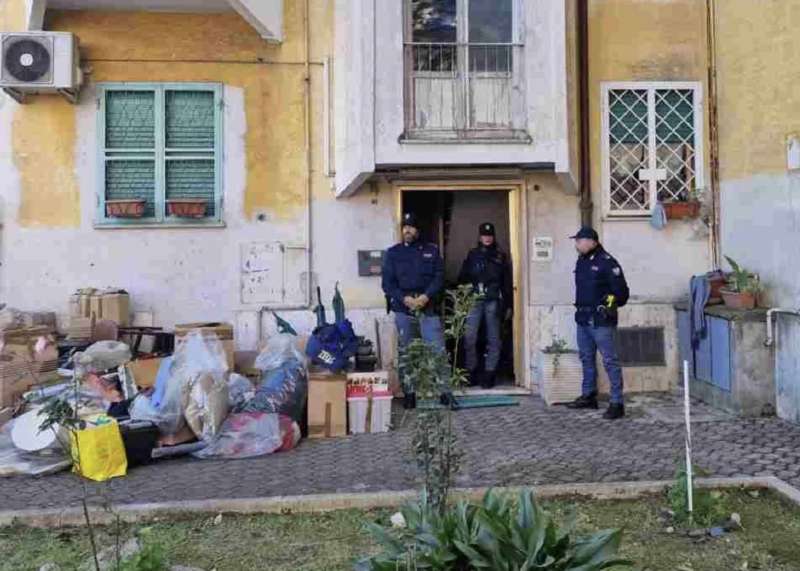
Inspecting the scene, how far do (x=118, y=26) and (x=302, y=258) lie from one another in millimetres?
3184

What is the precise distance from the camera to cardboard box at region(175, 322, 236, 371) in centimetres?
705

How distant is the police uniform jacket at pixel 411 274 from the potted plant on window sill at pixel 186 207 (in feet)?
6.96

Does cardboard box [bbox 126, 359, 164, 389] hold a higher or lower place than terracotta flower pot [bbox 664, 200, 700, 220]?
lower

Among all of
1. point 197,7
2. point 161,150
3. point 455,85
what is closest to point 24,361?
point 161,150

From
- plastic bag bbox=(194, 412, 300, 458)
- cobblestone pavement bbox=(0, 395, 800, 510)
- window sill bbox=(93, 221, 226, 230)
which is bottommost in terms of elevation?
cobblestone pavement bbox=(0, 395, 800, 510)

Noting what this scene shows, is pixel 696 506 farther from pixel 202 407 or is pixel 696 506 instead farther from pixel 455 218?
pixel 455 218

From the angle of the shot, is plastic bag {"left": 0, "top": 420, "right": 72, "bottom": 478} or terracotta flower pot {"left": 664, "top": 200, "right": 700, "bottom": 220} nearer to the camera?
plastic bag {"left": 0, "top": 420, "right": 72, "bottom": 478}

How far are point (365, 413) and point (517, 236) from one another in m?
2.93

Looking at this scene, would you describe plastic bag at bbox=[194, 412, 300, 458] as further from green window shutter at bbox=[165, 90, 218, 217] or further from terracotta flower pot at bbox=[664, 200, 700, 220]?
terracotta flower pot at bbox=[664, 200, 700, 220]

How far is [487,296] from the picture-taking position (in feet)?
26.9

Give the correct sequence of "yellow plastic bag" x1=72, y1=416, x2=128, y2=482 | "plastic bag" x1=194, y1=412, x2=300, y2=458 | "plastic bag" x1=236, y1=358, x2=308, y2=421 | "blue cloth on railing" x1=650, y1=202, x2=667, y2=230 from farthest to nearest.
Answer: "blue cloth on railing" x1=650, y1=202, x2=667, y2=230 < "plastic bag" x1=236, y1=358, x2=308, y2=421 < "plastic bag" x1=194, y1=412, x2=300, y2=458 < "yellow plastic bag" x1=72, y1=416, x2=128, y2=482

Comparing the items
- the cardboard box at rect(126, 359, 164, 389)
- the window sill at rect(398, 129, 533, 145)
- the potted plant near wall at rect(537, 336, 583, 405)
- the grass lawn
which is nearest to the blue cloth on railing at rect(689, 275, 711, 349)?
the potted plant near wall at rect(537, 336, 583, 405)

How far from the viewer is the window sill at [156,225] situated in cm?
764

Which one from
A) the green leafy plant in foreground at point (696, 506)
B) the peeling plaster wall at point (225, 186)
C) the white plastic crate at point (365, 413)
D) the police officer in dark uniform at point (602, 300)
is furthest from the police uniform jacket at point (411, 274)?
the green leafy plant in foreground at point (696, 506)
